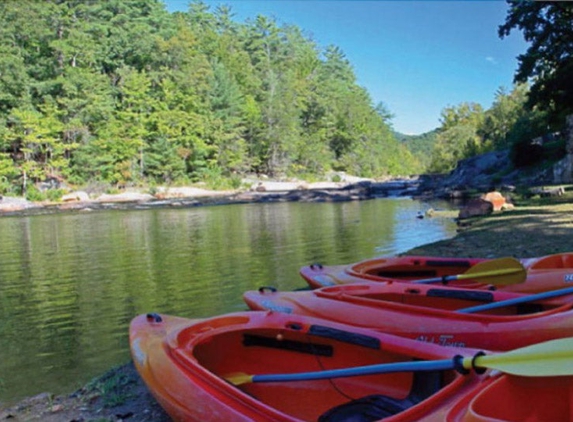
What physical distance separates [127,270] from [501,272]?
815 centimetres

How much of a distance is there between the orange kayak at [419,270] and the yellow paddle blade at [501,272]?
7 centimetres

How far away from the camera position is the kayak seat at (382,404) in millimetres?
2986

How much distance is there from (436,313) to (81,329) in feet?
15.7

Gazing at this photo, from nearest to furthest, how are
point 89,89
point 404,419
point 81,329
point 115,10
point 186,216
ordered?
1. point 404,419
2. point 81,329
3. point 186,216
4. point 89,89
5. point 115,10

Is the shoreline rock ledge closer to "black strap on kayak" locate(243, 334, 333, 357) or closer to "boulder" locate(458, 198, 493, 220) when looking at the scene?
"boulder" locate(458, 198, 493, 220)

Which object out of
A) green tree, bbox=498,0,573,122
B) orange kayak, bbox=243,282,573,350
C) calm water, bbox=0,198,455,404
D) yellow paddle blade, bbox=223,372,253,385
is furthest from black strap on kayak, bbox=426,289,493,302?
green tree, bbox=498,0,573,122

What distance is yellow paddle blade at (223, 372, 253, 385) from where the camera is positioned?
3.45 m

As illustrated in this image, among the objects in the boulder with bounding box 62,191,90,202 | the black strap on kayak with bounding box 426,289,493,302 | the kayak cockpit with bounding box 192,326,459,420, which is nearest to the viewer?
the kayak cockpit with bounding box 192,326,459,420

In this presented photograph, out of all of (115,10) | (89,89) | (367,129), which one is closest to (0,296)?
(89,89)

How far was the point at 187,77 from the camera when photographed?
159ft

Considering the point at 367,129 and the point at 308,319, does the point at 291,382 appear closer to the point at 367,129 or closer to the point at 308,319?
the point at 308,319

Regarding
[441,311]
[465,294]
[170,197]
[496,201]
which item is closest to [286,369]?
[441,311]

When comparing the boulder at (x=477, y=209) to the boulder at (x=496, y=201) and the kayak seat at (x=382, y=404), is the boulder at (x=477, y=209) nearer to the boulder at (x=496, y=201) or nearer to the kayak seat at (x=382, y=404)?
the boulder at (x=496, y=201)

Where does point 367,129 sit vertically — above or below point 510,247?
above
